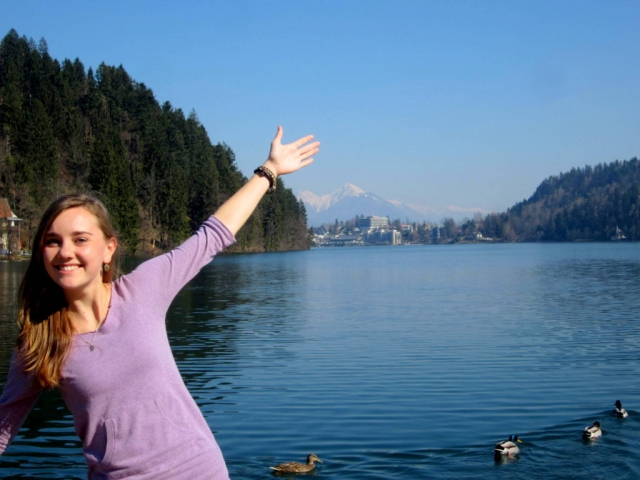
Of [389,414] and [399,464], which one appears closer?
[399,464]

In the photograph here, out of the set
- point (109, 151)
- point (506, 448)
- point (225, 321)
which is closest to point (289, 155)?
point (506, 448)

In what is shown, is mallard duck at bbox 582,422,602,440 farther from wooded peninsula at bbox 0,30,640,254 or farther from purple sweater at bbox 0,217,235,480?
wooded peninsula at bbox 0,30,640,254

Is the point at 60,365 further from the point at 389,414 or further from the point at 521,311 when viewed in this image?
the point at 521,311

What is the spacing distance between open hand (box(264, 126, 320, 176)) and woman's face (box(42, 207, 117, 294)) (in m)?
0.82

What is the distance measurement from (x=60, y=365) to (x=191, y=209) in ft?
381

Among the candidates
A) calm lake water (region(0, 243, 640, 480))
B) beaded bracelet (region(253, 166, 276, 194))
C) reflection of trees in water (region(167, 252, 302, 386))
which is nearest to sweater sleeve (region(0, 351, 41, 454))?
beaded bracelet (region(253, 166, 276, 194))

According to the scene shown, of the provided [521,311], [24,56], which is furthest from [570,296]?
[24,56]

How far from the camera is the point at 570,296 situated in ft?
109

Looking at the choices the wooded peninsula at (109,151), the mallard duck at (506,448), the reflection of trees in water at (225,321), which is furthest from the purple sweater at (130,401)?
the wooded peninsula at (109,151)

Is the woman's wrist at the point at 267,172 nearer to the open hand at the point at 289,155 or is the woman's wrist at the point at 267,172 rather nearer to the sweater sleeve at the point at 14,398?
the open hand at the point at 289,155

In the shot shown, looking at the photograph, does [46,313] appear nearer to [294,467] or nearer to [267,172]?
[267,172]

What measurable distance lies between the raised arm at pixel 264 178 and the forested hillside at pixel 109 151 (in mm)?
73495

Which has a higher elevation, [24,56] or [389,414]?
[24,56]

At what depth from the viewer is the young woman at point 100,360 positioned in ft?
7.89
